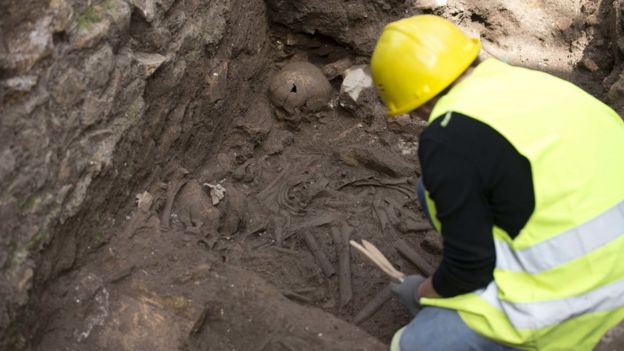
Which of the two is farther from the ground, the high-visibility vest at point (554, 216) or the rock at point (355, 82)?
the high-visibility vest at point (554, 216)

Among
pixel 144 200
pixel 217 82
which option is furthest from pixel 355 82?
pixel 144 200

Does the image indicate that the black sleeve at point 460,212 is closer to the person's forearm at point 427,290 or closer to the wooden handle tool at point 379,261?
the person's forearm at point 427,290

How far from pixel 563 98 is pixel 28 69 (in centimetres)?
201

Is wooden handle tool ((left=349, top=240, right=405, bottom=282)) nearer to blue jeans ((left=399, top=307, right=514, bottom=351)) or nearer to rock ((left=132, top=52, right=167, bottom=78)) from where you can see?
blue jeans ((left=399, top=307, right=514, bottom=351))

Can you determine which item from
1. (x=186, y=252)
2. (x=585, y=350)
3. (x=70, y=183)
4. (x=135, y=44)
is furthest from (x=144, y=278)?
(x=585, y=350)

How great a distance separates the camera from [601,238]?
2.15 meters

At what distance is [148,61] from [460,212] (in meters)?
1.91

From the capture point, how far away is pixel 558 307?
7.13 ft

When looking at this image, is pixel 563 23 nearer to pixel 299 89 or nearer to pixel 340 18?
pixel 340 18

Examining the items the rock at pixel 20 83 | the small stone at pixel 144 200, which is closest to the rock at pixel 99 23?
the rock at pixel 20 83

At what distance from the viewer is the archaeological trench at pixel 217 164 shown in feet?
8.41

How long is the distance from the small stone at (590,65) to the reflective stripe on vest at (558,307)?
2816 mm

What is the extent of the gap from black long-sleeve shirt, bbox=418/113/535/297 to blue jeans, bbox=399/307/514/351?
0.34 meters

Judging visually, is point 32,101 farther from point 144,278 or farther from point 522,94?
point 522,94
